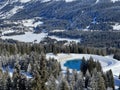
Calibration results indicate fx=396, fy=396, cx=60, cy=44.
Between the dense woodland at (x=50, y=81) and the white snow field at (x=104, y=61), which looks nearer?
the dense woodland at (x=50, y=81)

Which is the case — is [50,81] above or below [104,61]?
above

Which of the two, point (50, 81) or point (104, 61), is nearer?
point (50, 81)

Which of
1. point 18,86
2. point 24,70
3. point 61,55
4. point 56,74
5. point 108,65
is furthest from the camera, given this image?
point 61,55

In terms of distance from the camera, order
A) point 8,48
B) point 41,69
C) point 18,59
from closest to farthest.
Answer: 1. point 41,69
2. point 18,59
3. point 8,48

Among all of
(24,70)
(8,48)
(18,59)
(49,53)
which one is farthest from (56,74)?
(49,53)

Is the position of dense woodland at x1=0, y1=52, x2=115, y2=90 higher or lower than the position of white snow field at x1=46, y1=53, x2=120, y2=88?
higher

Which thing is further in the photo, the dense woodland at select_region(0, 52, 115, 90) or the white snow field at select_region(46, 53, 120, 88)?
the white snow field at select_region(46, 53, 120, 88)

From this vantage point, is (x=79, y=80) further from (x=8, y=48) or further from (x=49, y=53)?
(x=49, y=53)

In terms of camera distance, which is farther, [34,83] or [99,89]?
[99,89]

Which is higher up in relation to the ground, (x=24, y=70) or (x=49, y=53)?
(x=24, y=70)

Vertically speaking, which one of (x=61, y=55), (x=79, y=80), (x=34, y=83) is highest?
(x=34, y=83)

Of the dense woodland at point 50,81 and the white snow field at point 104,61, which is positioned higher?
the dense woodland at point 50,81
